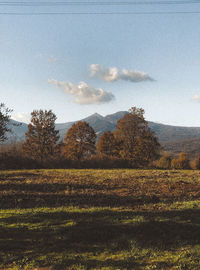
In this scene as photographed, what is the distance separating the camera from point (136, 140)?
52.7 metres

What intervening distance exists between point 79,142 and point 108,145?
7.35 metres

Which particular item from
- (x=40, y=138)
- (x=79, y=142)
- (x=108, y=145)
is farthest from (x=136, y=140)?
(x=40, y=138)

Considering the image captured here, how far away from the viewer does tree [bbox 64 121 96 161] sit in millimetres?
52688

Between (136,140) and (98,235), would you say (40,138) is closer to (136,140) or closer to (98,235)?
(136,140)

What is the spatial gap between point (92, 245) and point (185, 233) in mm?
4026

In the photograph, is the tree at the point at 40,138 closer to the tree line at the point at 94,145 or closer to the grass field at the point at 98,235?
the tree line at the point at 94,145

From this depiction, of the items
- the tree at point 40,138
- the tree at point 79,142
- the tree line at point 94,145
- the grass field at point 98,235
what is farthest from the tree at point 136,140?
the grass field at point 98,235

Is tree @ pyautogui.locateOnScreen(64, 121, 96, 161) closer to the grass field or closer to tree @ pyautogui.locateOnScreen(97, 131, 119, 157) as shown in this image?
tree @ pyautogui.locateOnScreen(97, 131, 119, 157)

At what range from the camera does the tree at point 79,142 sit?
173ft

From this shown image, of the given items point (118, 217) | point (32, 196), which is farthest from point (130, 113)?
point (118, 217)

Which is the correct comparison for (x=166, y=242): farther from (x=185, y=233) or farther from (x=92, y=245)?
(x=92, y=245)

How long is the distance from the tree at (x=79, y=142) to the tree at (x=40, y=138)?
17.5 feet

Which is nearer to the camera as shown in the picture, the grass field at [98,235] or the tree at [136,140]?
the grass field at [98,235]

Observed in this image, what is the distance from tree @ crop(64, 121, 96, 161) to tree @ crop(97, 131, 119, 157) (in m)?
2.42
